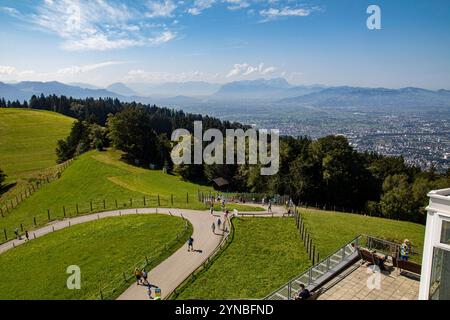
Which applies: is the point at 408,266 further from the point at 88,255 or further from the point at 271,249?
the point at 88,255

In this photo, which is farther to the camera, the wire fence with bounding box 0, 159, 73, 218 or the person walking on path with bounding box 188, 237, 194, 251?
the wire fence with bounding box 0, 159, 73, 218

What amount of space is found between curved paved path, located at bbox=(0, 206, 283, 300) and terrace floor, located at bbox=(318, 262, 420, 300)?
12.1m

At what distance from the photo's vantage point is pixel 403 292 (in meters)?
16.1

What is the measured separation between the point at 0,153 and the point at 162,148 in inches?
1878

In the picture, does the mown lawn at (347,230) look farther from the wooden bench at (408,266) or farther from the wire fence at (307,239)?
the wooden bench at (408,266)

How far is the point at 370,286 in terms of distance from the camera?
16578mm

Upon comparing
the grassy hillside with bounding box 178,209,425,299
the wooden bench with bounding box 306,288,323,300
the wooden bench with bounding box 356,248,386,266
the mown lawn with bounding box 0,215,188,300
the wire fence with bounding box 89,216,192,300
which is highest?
the wooden bench with bounding box 356,248,386,266

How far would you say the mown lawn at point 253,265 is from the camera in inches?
924

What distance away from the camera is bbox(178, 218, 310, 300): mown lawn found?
2347 cm

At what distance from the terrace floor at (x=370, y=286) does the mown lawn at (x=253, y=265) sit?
712cm

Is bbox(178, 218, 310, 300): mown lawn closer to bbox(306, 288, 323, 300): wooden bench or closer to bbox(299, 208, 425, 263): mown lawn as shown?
bbox(299, 208, 425, 263): mown lawn

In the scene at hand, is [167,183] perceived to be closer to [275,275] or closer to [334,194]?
[334,194]

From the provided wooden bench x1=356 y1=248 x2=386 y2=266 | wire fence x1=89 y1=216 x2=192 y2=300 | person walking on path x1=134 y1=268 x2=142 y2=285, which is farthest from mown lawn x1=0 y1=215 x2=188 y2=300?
wooden bench x1=356 y1=248 x2=386 y2=266

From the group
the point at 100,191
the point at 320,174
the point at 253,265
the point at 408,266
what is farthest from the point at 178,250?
the point at 320,174
